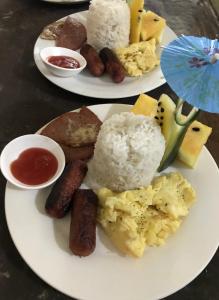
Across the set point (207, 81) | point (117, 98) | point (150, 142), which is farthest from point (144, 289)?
point (117, 98)

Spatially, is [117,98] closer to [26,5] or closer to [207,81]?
[207,81]

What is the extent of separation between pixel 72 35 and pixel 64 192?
892mm

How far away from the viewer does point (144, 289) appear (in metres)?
0.98

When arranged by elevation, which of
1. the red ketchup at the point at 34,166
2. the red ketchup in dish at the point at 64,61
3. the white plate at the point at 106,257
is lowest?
the white plate at the point at 106,257

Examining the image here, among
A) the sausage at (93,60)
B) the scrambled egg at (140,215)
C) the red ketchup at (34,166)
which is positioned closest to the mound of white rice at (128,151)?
the scrambled egg at (140,215)

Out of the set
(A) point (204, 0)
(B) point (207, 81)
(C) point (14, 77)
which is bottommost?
(C) point (14, 77)

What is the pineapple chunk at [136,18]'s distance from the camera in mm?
1679

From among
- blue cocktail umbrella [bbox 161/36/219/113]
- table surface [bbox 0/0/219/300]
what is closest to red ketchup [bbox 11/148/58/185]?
table surface [bbox 0/0/219/300]

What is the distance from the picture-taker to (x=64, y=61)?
157 centimetres

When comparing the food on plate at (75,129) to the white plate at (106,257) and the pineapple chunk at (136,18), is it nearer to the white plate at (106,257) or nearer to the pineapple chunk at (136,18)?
the white plate at (106,257)

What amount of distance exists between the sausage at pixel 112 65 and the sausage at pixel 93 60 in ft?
0.08

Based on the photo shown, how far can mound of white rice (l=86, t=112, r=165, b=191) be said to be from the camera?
3.68 ft

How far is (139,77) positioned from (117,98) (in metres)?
0.18

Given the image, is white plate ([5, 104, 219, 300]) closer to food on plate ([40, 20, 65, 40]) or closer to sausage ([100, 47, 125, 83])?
sausage ([100, 47, 125, 83])
